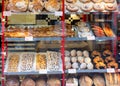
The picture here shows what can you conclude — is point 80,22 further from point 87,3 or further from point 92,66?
point 92,66

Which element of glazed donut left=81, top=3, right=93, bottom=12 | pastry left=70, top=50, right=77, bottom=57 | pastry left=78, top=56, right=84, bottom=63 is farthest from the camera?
pastry left=70, top=50, right=77, bottom=57

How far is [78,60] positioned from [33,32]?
2.52ft

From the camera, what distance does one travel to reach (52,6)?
3.89m

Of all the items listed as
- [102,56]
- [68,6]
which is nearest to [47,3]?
[68,6]

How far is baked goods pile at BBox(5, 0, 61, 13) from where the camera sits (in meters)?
3.87

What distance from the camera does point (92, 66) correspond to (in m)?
4.00

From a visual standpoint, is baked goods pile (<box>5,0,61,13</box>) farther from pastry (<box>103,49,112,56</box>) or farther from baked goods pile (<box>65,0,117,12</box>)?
pastry (<box>103,49,112,56</box>)

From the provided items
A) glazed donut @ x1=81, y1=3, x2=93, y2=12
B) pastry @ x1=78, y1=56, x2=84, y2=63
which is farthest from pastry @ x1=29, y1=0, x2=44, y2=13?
pastry @ x1=78, y1=56, x2=84, y2=63

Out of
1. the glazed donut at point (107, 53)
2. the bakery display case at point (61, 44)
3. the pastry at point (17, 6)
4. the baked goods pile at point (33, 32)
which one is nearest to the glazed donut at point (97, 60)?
the bakery display case at point (61, 44)

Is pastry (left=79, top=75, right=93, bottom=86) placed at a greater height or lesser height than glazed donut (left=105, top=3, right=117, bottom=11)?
lesser

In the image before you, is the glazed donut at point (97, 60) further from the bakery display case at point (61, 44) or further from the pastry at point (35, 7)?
the pastry at point (35, 7)

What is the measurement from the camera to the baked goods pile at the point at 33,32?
13.0ft

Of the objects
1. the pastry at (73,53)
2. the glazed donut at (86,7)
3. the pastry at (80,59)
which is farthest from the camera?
the pastry at (73,53)

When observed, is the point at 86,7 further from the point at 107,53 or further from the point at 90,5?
the point at 107,53
